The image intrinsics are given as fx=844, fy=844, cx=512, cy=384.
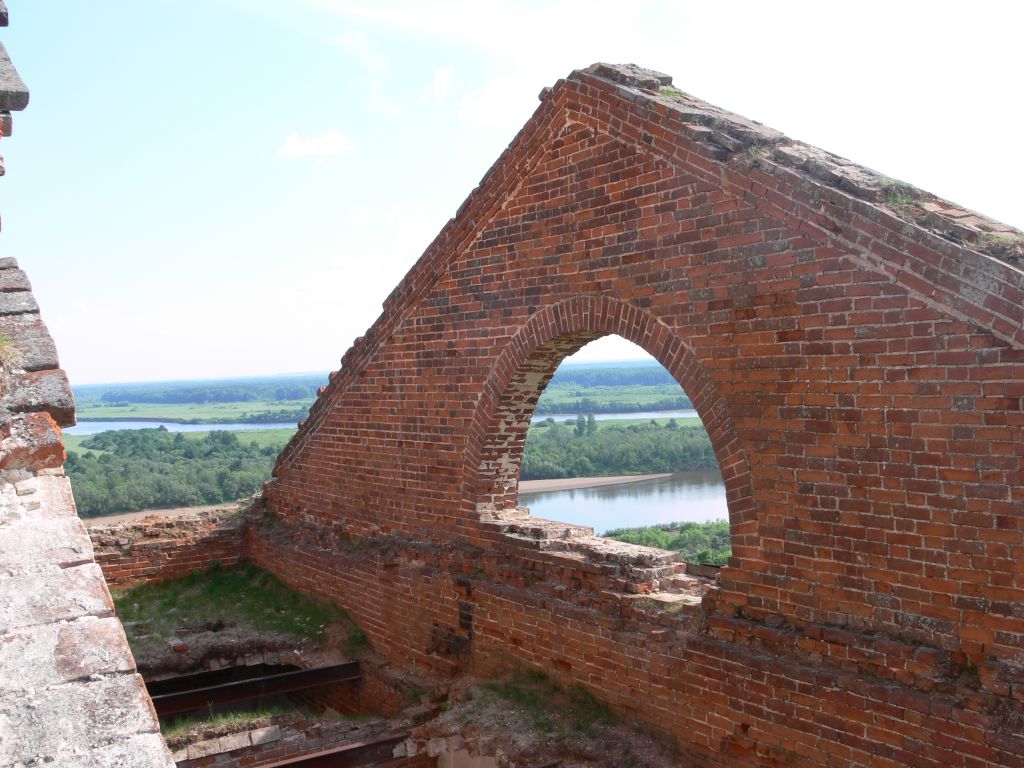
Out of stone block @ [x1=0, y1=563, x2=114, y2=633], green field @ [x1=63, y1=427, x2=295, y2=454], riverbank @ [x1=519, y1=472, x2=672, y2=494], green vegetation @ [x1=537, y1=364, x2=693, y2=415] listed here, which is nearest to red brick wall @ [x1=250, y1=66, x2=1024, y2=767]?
stone block @ [x1=0, y1=563, x2=114, y2=633]

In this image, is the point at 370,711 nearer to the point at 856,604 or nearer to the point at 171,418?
the point at 856,604

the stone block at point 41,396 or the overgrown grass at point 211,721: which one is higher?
the stone block at point 41,396

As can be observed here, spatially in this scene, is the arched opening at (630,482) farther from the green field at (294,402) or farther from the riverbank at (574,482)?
the green field at (294,402)

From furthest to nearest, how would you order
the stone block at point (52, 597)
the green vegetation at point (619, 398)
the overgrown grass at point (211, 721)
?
the green vegetation at point (619, 398)
the overgrown grass at point (211, 721)
the stone block at point (52, 597)

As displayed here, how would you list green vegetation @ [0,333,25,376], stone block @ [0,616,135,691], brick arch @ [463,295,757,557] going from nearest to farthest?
stone block @ [0,616,135,691] < green vegetation @ [0,333,25,376] < brick arch @ [463,295,757,557]

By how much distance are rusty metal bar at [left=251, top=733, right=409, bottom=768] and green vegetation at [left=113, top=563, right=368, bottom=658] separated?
2241 mm

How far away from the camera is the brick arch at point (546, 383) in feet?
17.7

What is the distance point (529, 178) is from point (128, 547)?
688cm

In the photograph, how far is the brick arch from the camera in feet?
17.7

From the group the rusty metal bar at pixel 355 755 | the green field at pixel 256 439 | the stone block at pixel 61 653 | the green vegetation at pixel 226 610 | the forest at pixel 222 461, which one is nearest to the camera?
the stone block at pixel 61 653

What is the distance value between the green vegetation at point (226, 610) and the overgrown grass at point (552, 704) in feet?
8.24

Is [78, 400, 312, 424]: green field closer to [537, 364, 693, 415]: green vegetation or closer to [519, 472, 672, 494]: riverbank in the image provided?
[537, 364, 693, 415]: green vegetation

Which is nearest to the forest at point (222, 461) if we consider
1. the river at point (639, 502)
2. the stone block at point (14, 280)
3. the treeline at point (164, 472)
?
the treeline at point (164, 472)

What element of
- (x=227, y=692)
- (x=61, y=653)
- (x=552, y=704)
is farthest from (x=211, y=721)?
(x=61, y=653)
